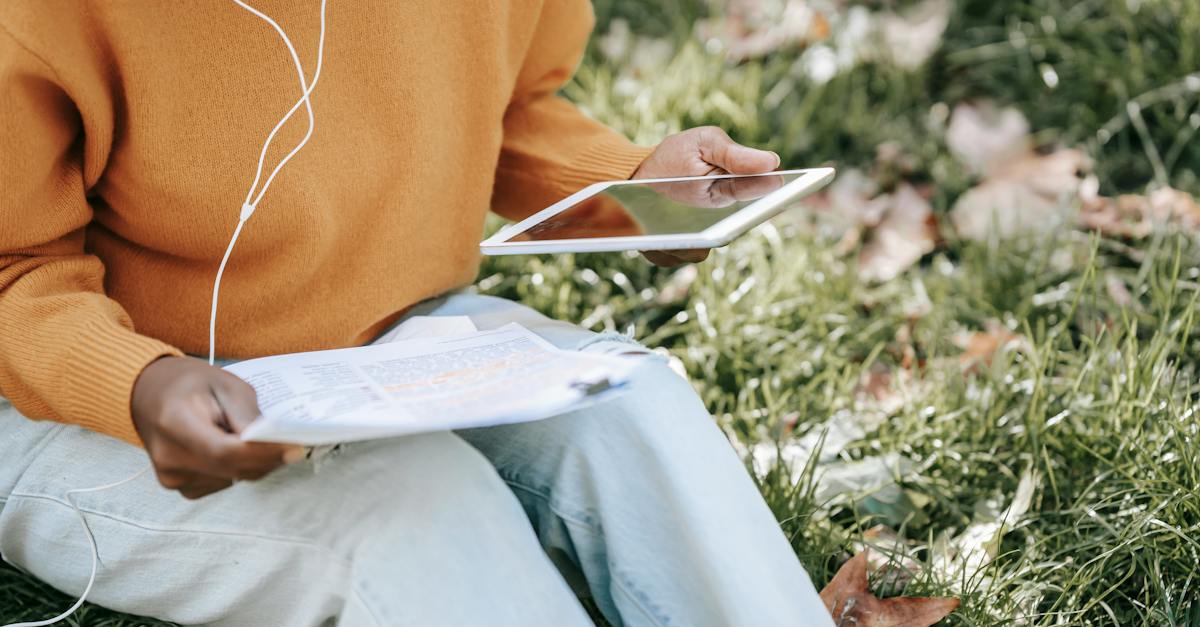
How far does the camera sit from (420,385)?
0.90 m

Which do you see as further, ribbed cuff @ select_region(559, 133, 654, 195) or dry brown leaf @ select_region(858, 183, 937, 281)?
dry brown leaf @ select_region(858, 183, 937, 281)

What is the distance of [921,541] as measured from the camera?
1.42 metres

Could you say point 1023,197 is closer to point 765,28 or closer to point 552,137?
point 765,28

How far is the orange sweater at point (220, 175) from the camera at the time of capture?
96 cm

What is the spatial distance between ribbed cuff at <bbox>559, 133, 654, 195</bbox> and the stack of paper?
0.33 meters

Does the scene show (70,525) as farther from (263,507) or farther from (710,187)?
(710,187)

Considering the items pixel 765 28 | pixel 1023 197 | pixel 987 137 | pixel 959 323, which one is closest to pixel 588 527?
pixel 959 323

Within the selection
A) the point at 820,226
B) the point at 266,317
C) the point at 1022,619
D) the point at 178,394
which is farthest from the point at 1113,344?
the point at 178,394

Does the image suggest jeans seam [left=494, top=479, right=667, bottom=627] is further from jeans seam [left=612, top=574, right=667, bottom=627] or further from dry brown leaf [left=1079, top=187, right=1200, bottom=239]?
dry brown leaf [left=1079, top=187, right=1200, bottom=239]

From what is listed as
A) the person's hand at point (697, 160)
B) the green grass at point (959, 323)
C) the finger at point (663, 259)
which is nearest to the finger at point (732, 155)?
the person's hand at point (697, 160)

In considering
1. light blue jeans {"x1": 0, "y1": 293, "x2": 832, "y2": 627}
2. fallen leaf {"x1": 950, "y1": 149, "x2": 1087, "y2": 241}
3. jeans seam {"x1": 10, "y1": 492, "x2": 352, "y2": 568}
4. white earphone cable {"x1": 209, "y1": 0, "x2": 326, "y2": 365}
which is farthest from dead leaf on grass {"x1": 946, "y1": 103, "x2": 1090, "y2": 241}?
jeans seam {"x1": 10, "y1": 492, "x2": 352, "y2": 568}

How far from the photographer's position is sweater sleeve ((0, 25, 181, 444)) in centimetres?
93

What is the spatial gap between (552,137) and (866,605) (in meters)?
0.68

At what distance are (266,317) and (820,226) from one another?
1.13m
